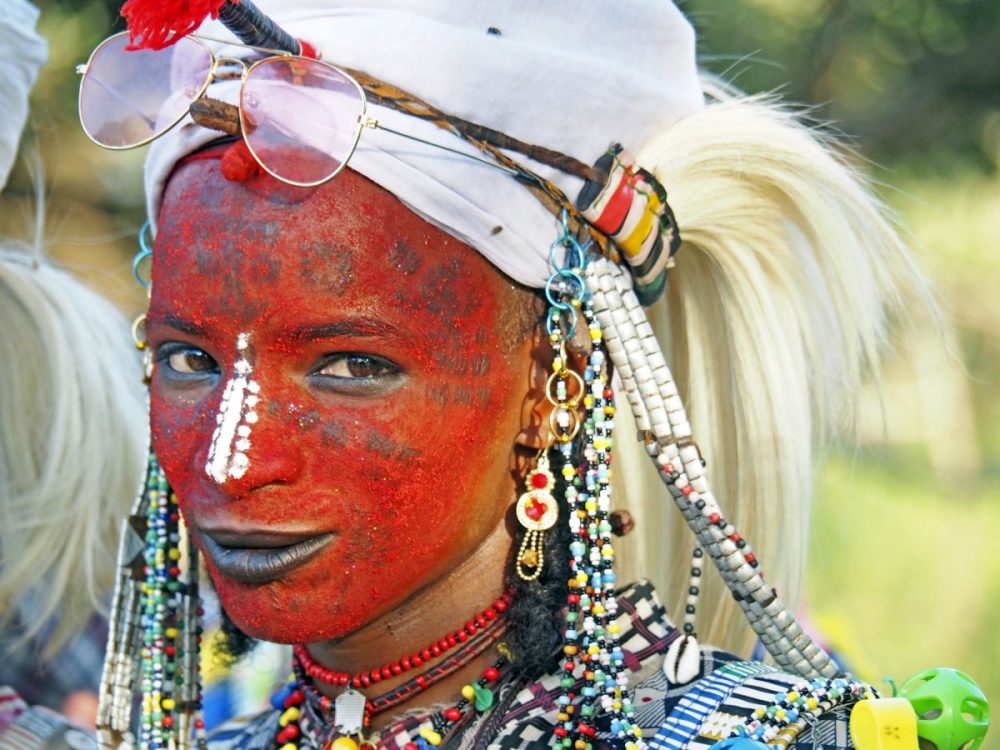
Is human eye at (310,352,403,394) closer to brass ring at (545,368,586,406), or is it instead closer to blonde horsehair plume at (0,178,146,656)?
brass ring at (545,368,586,406)

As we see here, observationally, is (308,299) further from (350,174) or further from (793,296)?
(793,296)

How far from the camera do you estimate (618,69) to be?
6.73 feet

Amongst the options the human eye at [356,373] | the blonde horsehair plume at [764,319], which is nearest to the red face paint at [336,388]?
the human eye at [356,373]

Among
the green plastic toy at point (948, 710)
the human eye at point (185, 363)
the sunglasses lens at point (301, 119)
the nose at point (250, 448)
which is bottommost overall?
the green plastic toy at point (948, 710)

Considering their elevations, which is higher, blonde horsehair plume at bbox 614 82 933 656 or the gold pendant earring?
blonde horsehair plume at bbox 614 82 933 656

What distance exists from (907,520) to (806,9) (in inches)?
101

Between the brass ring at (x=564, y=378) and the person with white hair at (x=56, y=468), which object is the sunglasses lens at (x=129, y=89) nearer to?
the brass ring at (x=564, y=378)

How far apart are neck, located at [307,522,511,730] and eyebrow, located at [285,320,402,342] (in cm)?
38

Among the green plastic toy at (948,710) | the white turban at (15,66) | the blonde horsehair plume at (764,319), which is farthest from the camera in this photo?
the white turban at (15,66)

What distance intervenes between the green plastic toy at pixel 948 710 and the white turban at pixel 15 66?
2164 millimetres

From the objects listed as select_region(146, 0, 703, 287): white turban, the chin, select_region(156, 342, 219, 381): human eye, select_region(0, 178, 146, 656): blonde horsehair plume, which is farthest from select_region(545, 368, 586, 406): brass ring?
select_region(0, 178, 146, 656): blonde horsehair plume

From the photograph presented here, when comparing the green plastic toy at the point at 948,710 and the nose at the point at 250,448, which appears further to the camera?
the nose at the point at 250,448

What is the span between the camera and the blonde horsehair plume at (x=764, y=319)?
220cm

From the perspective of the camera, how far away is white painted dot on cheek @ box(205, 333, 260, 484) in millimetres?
1869
